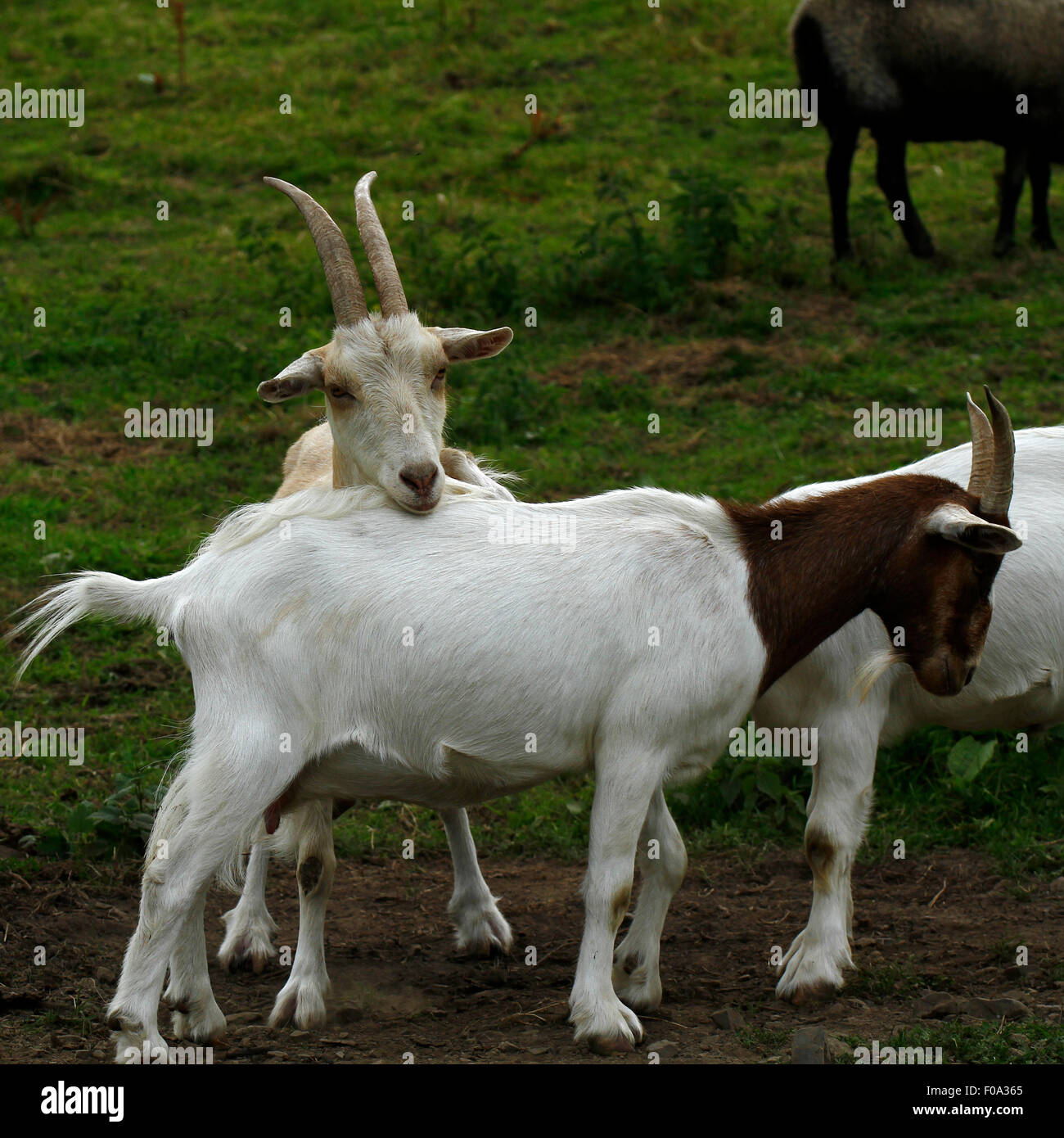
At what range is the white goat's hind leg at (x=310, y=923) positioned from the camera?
16.0 ft

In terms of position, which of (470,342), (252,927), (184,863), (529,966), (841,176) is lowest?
(529,966)

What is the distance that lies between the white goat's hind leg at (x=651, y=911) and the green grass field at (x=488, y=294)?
1.26 meters

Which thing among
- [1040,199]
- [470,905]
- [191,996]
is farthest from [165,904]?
[1040,199]

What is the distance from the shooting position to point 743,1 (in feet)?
55.7

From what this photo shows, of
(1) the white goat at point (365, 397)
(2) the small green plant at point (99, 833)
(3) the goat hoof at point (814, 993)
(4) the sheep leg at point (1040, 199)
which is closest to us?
(1) the white goat at point (365, 397)

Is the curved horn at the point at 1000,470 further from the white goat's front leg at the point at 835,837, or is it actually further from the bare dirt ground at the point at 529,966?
the bare dirt ground at the point at 529,966

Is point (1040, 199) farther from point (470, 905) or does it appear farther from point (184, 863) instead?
point (184, 863)

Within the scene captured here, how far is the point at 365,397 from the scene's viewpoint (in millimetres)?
4918

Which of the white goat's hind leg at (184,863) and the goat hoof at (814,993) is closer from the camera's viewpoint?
the white goat's hind leg at (184,863)

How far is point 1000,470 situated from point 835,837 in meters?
1.34

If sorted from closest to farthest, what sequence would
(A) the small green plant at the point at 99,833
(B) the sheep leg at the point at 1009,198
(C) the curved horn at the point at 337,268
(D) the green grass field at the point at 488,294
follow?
(C) the curved horn at the point at 337,268
(A) the small green plant at the point at 99,833
(D) the green grass field at the point at 488,294
(B) the sheep leg at the point at 1009,198

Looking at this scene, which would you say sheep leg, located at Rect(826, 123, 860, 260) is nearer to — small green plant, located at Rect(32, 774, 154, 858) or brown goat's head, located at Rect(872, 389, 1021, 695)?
brown goat's head, located at Rect(872, 389, 1021, 695)

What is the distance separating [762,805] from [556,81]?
1090cm

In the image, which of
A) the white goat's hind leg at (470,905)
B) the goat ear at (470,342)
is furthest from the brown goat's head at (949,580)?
the white goat's hind leg at (470,905)
